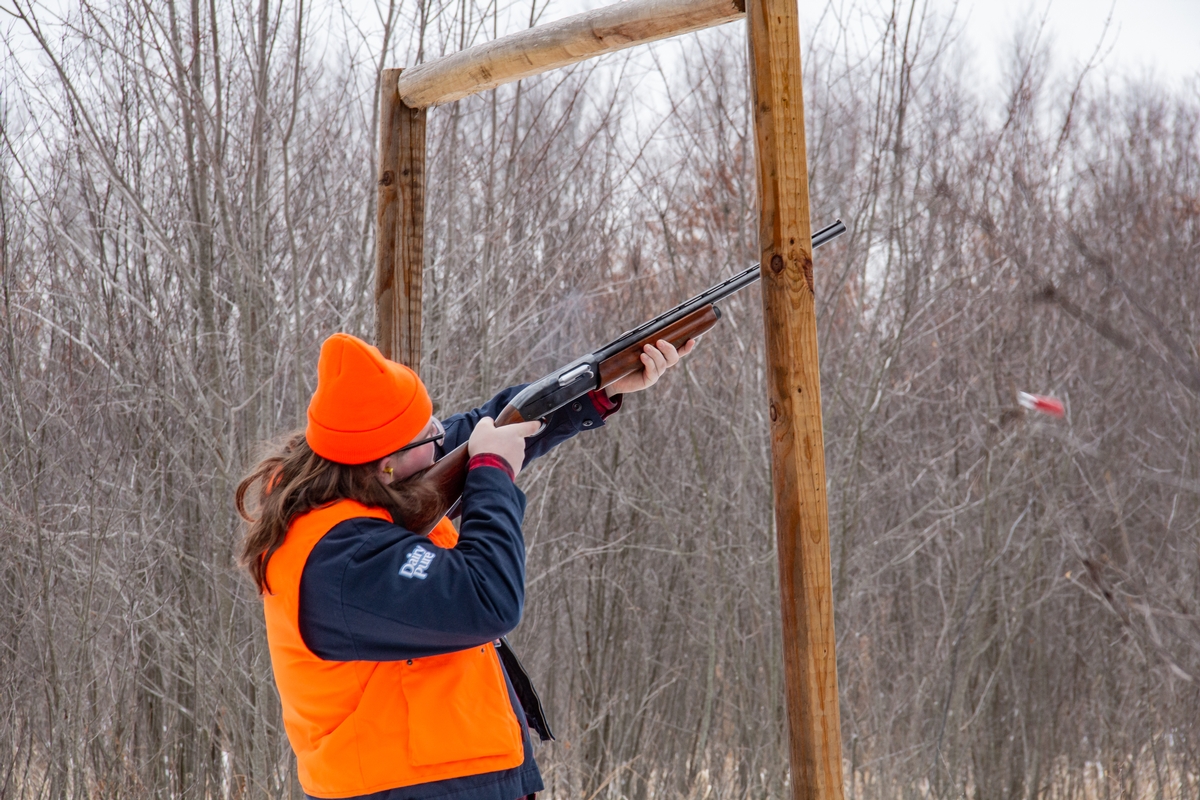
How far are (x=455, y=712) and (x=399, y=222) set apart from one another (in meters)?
1.23

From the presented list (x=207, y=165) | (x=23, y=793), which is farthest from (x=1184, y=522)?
(x=23, y=793)

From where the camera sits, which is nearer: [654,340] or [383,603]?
[383,603]

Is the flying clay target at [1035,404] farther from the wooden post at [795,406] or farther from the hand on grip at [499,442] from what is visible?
the hand on grip at [499,442]

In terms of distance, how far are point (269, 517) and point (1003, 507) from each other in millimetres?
4877

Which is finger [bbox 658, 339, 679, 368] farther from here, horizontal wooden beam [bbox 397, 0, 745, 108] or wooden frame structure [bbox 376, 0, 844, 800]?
horizontal wooden beam [bbox 397, 0, 745, 108]

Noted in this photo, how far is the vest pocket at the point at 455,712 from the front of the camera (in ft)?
5.31

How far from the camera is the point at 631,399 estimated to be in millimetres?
5848

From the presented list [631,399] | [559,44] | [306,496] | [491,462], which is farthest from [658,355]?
[631,399]

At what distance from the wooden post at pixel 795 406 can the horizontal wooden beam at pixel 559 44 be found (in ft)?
0.51

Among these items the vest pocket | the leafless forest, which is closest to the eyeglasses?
the vest pocket

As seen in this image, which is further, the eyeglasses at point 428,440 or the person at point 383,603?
the eyeglasses at point 428,440

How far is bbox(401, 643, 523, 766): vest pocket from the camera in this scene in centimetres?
162

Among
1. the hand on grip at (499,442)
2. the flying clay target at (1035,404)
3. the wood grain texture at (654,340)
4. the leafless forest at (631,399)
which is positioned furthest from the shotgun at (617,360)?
the leafless forest at (631,399)

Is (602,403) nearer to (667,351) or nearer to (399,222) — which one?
(667,351)
